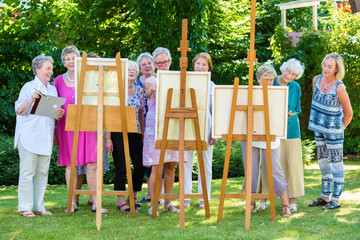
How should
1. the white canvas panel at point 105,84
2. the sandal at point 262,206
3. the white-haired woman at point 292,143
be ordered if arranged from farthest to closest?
the sandal at point 262,206
the white-haired woman at point 292,143
the white canvas panel at point 105,84

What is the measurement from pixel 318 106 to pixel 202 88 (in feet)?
6.43

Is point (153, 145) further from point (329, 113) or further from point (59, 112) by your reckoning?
point (329, 113)

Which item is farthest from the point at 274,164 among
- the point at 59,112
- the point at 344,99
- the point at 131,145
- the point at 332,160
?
the point at 59,112

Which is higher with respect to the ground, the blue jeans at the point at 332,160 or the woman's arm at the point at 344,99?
the woman's arm at the point at 344,99

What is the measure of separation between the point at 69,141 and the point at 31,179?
0.62 meters

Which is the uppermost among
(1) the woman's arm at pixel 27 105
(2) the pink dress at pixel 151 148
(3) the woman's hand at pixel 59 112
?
(1) the woman's arm at pixel 27 105

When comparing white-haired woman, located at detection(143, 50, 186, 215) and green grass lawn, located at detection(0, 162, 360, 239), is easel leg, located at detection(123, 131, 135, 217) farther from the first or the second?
white-haired woman, located at detection(143, 50, 186, 215)

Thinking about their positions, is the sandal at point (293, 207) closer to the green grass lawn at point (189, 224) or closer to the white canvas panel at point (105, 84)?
the green grass lawn at point (189, 224)

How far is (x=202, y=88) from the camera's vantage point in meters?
5.53

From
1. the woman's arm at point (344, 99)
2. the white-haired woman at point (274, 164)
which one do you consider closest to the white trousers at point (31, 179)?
the white-haired woman at point (274, 164)

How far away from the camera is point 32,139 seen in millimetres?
5949

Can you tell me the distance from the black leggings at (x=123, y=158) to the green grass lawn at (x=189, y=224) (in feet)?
1.18

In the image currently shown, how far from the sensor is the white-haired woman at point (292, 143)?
6305 millimetres

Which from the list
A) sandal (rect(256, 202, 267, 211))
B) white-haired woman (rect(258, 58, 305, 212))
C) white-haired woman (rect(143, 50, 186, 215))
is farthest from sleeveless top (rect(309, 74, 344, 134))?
white-haired woman (rect(143, 50, 186, 215))
